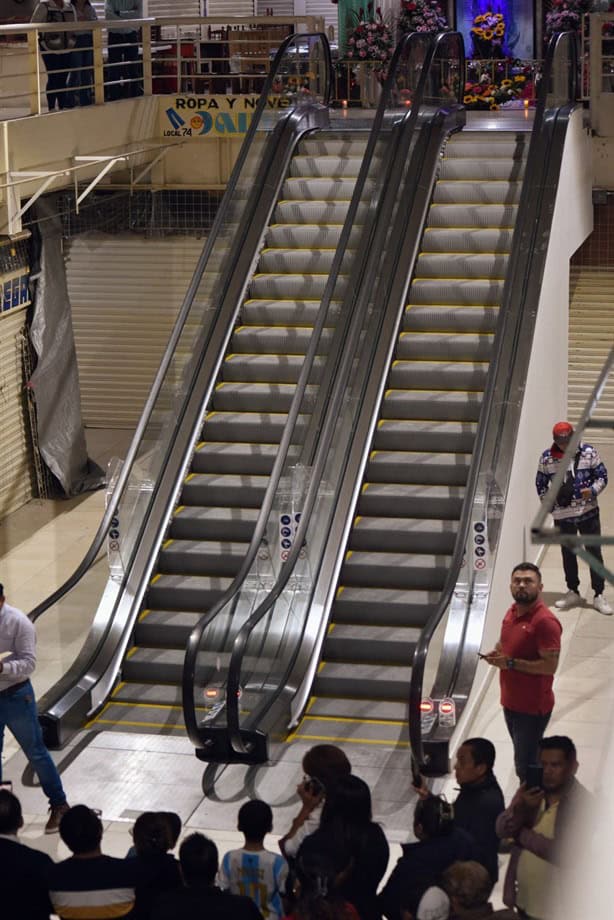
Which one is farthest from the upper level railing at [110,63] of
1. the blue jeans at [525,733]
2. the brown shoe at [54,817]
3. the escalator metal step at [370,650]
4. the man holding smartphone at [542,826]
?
the man holding smartphone at [542,826]

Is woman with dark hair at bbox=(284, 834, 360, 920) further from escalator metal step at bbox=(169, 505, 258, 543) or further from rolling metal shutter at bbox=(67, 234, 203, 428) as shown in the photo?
rolling metal shutter at bbox=(67, 234, 203, 428)

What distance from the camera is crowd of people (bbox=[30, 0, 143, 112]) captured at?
13.0 meters

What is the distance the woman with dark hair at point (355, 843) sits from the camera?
498 cm

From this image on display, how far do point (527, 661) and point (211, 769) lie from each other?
188cm

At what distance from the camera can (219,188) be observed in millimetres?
14469

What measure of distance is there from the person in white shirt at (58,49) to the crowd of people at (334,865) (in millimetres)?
8726

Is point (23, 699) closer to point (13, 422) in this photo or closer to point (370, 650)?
point (370, 650)

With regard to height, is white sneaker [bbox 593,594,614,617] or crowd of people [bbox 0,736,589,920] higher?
crowd of people [bbox 0,736,589,920]

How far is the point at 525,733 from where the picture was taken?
7.20 metres

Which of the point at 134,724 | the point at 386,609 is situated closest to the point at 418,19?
the point at 386,609

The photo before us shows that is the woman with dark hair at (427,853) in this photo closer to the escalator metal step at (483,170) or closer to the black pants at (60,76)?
the escalator metal step at (483,170)

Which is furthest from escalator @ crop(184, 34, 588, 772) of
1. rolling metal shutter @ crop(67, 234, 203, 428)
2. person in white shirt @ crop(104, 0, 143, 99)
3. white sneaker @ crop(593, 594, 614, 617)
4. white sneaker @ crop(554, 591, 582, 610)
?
rolling metal shutter @ crop(67, 234, 203, 428)

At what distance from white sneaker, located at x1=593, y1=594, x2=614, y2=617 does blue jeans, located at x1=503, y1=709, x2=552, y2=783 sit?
2937 mm

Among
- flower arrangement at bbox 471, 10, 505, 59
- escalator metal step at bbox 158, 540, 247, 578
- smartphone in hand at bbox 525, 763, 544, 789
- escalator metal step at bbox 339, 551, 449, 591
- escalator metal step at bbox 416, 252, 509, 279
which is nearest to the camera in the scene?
smartphone in hand at bbox 525, 763, 544, 789
